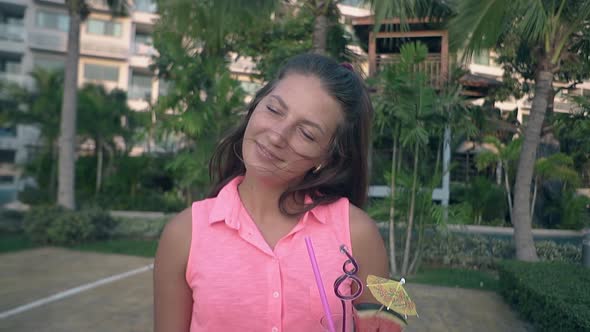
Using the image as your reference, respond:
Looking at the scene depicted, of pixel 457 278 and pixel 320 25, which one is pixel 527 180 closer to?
pixel 457 278

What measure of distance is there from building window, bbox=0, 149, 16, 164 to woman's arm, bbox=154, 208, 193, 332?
25.7 m

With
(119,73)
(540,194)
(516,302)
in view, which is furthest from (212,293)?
(119,73)

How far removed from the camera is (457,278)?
6941mm

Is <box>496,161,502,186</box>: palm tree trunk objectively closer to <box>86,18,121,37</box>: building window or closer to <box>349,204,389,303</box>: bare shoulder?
<box>349,204,389,303</box>: bare shoulder

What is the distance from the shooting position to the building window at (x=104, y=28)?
2522 cm

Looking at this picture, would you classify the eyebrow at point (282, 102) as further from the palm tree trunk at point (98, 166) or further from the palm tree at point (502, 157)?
the palm tree trunk at point (98, 166)

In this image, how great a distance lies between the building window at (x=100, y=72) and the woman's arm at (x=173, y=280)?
26431mm

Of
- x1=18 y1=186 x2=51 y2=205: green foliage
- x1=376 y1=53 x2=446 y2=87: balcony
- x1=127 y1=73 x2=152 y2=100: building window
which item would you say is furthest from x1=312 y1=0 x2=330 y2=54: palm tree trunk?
x1=127 y1=73 x2=152 y2=100: building window

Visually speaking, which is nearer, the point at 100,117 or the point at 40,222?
the point at 40,222

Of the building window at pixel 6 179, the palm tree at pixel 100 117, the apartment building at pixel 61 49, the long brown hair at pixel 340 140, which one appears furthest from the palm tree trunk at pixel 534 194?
the building window at pixel 6 179

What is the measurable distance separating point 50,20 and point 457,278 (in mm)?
24897

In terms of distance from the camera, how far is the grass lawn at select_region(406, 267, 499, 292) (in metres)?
6.60

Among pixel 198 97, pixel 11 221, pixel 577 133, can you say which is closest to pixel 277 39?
pixel 198 97

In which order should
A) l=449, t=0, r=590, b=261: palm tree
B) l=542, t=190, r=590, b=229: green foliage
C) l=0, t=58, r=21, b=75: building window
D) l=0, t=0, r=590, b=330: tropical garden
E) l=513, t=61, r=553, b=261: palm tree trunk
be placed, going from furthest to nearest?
l=0, t=58, r=21, b=75: building window < l=513, t=61, r=553, b=261: palm tree trunk < l=542, t=190, r=590, b=229: green foliage < l=0, t=0, r=590, b=330: tropical garden < l=449, t=0, r=590, b=261: palm tree
